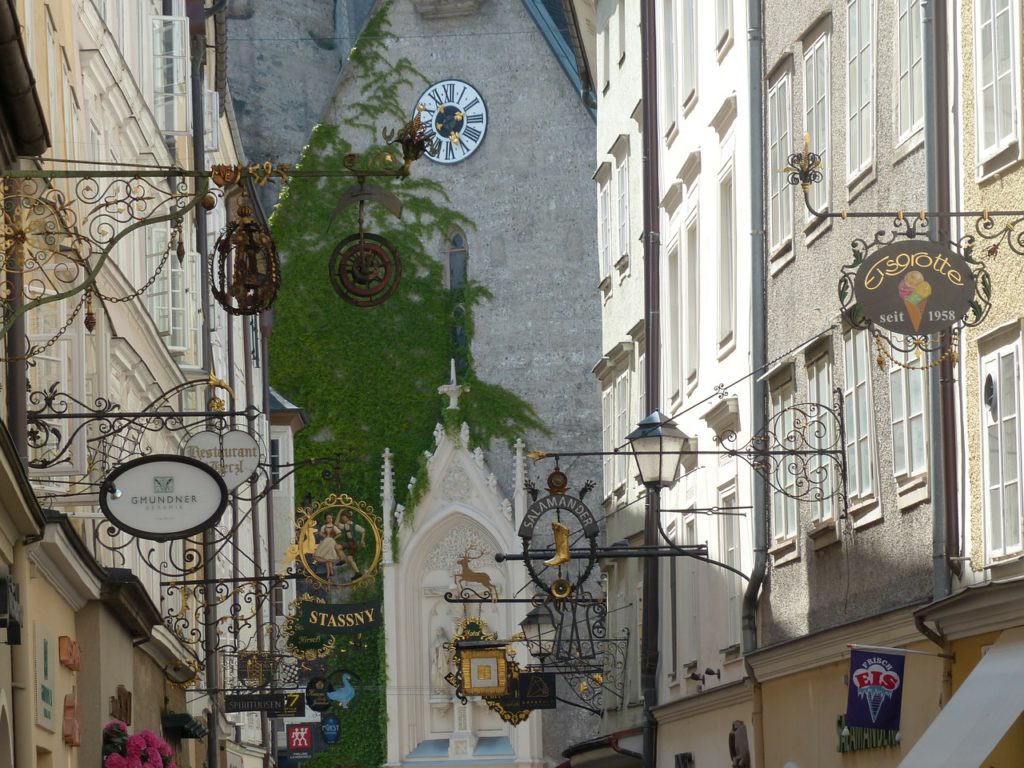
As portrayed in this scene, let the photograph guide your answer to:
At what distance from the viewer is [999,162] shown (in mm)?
11781

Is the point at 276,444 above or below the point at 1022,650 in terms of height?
above

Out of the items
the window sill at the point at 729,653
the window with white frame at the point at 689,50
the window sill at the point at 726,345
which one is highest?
the window with white frame at the point at 689,50

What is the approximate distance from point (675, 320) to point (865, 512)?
867 cm

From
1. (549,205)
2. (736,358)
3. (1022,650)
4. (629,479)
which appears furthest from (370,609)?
(549,205)

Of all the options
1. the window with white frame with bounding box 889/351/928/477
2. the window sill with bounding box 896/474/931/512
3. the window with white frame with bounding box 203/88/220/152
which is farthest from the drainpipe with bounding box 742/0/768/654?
the window with white frame with bounding box 203/88/220/152

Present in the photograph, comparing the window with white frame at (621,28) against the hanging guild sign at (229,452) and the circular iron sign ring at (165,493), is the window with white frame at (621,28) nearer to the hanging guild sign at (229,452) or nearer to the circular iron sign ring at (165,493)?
the hanging guild sign at (229,452)

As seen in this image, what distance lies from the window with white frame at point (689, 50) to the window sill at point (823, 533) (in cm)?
696

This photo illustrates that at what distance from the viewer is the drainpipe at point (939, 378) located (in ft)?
41.6

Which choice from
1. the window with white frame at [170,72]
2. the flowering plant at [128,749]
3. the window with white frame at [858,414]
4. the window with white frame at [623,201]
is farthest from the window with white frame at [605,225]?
the window with white frame at [858,414]

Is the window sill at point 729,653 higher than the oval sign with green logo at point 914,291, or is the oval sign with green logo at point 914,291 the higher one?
the oval sign with green logo at point 914,291

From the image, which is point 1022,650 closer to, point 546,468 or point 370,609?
point 370,609

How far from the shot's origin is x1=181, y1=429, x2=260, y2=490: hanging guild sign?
17375 millimetres

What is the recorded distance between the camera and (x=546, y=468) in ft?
148

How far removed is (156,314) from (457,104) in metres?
25.3
